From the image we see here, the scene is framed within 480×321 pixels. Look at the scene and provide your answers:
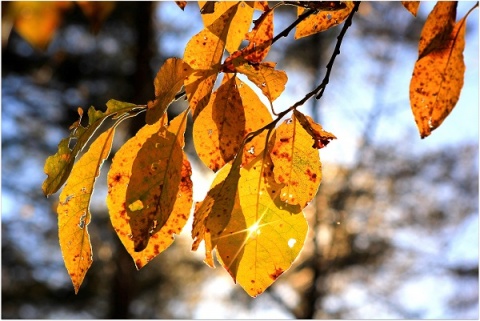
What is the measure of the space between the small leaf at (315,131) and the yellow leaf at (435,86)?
2.7 inches

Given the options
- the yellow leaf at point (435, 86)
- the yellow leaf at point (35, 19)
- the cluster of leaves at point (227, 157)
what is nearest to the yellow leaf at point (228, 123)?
the cluster of leaves at point (227, 157)

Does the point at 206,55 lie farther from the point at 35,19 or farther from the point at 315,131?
the point at 35,19

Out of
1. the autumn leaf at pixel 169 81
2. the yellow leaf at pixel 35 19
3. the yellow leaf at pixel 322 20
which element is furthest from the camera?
the yellow leaf at pixel 35 19

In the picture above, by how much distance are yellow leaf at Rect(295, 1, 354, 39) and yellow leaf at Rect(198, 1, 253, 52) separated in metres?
0.05

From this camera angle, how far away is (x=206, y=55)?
0.45 metres

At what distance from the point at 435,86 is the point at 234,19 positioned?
6.7 inches

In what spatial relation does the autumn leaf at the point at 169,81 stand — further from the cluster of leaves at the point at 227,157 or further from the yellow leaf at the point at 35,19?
the yellow leaf at the point at 35,19

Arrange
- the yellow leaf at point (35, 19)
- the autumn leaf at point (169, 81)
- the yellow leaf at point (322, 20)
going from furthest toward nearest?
the yellow leaf at point (35, 19) → the yellow leaf at point (322, 20) → the autumn leaf at point (169, 81)

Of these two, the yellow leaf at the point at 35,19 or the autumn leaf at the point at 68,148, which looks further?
the yellow leaf at the point at 35,19

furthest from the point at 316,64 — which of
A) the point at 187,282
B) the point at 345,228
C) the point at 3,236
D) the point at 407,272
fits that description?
the point at 3,236

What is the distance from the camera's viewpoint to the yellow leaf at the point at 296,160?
469mm

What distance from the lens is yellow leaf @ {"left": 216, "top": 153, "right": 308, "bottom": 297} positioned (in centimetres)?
44

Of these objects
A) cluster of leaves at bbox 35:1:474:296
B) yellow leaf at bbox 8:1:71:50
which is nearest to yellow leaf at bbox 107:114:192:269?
cluster of leaves at bbox 35:1:474:296

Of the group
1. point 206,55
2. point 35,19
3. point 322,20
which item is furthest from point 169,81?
point 35,19
